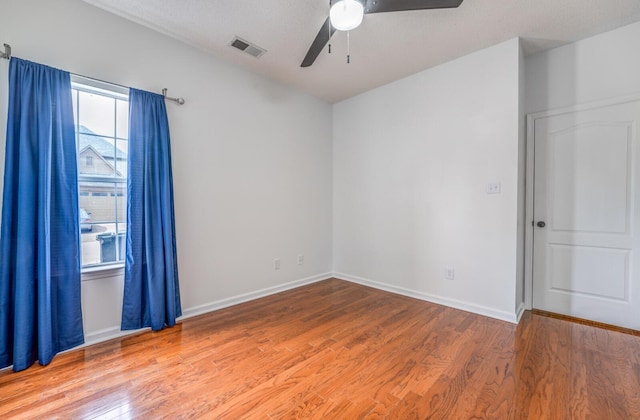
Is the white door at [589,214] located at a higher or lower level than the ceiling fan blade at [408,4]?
lower

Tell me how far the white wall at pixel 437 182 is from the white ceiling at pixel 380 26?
292mm

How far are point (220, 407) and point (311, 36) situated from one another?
2927 millimetres

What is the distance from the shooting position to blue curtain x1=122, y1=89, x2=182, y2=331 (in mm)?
2340

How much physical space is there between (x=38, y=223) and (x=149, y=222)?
67cm

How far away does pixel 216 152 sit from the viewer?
2.97 meters

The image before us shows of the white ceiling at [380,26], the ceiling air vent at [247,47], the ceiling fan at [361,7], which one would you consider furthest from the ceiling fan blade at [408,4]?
the ceiling air vent at [247,47]

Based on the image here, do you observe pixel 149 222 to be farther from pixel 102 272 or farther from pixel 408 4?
pixel 408 4

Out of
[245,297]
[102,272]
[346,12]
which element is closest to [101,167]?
[102,272]

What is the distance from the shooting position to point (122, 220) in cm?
249

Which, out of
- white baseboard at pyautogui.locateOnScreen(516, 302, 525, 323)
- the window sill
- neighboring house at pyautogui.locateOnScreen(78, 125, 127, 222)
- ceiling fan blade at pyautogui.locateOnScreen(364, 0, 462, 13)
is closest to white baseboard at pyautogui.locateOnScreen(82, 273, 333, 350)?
the window sill

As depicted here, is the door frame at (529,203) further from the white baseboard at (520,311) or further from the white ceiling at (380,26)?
the white ceiling at (380,26)

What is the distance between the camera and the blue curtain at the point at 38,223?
1834 mm

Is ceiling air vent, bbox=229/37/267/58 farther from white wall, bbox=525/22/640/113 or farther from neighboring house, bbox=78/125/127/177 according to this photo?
white wall, bbox=525/22/640/113

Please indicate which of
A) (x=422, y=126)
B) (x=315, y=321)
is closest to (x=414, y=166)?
(x=422, y=126)
